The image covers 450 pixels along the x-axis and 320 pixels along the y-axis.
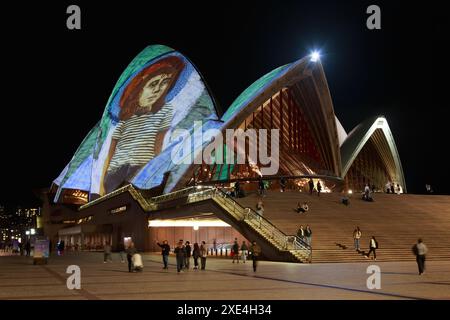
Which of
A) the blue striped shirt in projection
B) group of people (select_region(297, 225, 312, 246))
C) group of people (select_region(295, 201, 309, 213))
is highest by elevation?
the blue striped shirt in projection

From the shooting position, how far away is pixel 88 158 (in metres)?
57.5

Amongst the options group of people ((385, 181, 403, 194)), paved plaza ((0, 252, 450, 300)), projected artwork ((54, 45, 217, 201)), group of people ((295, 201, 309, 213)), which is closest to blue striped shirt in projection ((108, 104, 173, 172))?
projected artwork ((54, 45, 217, 201))

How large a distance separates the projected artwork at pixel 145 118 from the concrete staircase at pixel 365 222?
52.3 feet

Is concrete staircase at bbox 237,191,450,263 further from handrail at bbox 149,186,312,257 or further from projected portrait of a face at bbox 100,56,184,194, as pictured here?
projected portrait of a face at bbox 100,56,184,194

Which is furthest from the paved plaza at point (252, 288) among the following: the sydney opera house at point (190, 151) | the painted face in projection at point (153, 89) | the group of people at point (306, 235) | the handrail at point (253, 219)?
the painted face in projection at point (153, 89)

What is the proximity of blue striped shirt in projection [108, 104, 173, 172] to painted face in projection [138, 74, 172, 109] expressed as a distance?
1.45m

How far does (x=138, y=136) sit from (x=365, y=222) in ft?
92.8

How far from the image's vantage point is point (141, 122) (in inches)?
1976

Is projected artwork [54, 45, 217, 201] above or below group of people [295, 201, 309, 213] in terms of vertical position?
above

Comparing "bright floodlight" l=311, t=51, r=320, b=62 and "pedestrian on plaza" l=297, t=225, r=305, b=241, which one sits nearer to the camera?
"pedestrian on plaza" l=297, t=225, r=305, b=241

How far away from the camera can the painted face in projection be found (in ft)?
164

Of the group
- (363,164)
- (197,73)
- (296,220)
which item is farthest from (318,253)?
(363,164)

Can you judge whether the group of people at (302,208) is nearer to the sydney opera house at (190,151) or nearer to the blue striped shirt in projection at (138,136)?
the sydney opera house at (190,151)

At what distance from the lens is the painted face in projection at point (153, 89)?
49.9 metres
